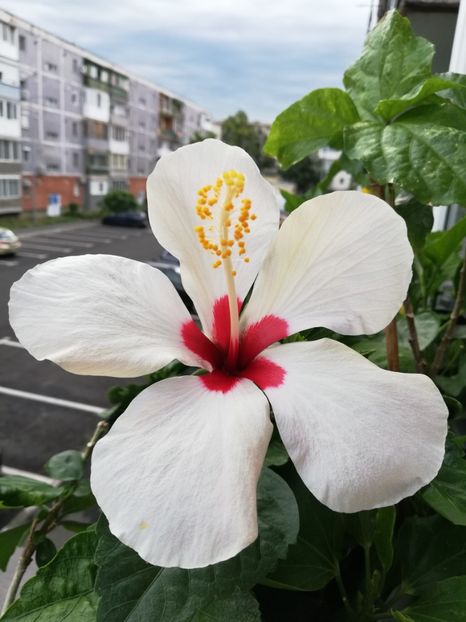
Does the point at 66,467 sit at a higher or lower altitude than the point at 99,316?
lower

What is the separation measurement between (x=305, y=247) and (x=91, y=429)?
4.08 metres

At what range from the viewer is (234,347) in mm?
376

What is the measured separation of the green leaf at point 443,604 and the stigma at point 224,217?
0.88ft

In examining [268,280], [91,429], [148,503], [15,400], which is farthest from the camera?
[15,400]

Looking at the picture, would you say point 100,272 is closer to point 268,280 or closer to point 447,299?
point 268,280

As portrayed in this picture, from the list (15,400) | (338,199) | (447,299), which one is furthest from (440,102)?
(15,400)

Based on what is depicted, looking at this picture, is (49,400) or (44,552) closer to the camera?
(44,552)

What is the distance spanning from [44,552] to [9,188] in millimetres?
15174

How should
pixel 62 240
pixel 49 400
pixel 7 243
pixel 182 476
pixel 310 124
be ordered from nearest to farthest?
pixel 182 476 < pixel 310 124 < pixel 49 400 < pixel 7 243 < pixel 62 240

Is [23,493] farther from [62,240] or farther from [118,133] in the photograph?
[118,133]

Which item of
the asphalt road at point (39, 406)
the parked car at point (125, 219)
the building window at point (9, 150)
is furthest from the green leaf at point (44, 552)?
the parked car at point (125, 219)

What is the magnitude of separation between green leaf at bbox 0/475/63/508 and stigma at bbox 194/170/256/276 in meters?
0.28

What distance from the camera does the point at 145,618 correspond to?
327 millimetres

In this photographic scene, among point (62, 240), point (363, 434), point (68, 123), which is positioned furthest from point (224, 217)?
point (68, 123)
